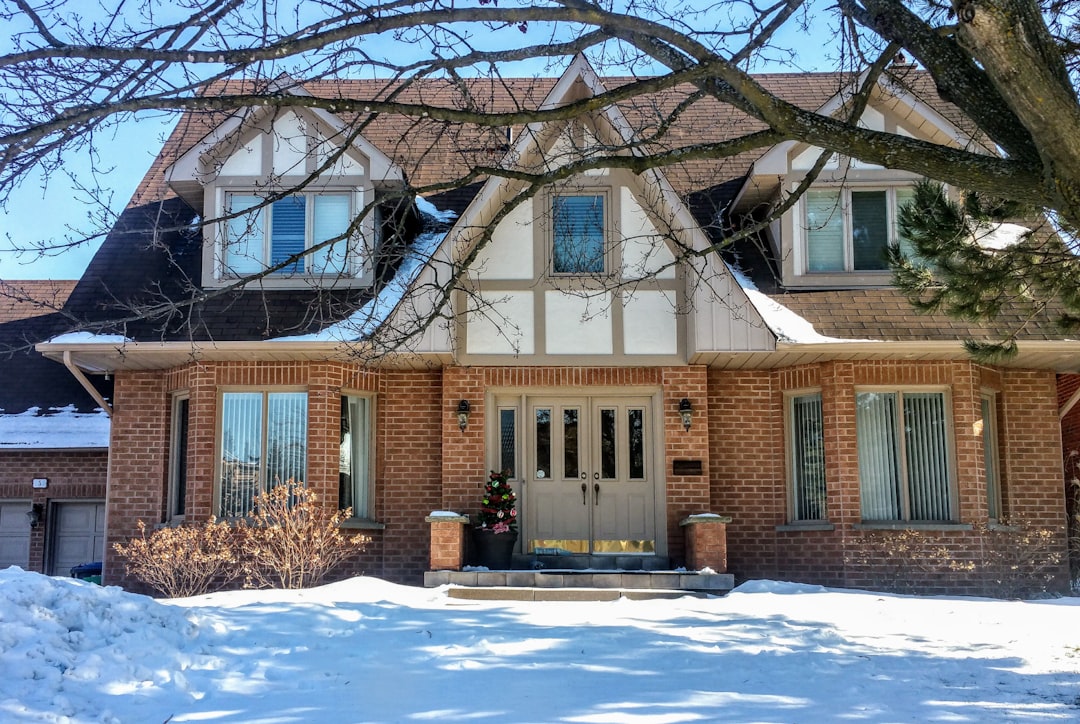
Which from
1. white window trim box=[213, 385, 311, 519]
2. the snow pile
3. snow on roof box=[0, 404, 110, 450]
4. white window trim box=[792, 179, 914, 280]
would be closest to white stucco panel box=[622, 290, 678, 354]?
white window trim box=[792, 179, 914, 280]

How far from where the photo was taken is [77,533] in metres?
16.3

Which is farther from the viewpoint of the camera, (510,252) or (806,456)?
(806,456)

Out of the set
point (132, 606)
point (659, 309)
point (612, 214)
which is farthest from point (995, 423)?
point (132, 606)

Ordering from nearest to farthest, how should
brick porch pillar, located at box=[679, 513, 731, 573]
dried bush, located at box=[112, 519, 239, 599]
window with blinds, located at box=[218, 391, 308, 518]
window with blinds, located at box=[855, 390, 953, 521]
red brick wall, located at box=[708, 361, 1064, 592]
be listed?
dried bush, located at box=[112, 519, 239, 599] → brick porch pillar, located at box=[679, 513, 731, 573] → red brick wall, located at box=[708, 361, 1064, 592] → window with blinds, located at box=[855, 390, 953, 521] → window with blinds, located at box=[218, 391, 308, 518]

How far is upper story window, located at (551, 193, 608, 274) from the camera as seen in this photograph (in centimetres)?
1370

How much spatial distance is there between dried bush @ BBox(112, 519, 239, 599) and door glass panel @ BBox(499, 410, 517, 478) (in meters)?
3.47

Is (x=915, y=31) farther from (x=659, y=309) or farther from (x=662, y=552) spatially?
(x=662, y=552)

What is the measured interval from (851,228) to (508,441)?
16.9 feet

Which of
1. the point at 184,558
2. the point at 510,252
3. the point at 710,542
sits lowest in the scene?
→ the point at 184,558

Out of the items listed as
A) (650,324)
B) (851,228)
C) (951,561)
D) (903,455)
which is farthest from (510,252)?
(951,561)

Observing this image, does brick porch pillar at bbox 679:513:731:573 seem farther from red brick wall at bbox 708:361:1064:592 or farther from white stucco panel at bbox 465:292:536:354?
white stucco panel at bbox 465:292:536:354

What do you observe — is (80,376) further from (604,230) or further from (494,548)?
(604,230)

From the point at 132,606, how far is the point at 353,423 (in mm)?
6543

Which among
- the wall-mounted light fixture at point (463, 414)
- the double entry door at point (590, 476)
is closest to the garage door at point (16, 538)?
the wall-mounted light fixture at point (463, 414)
